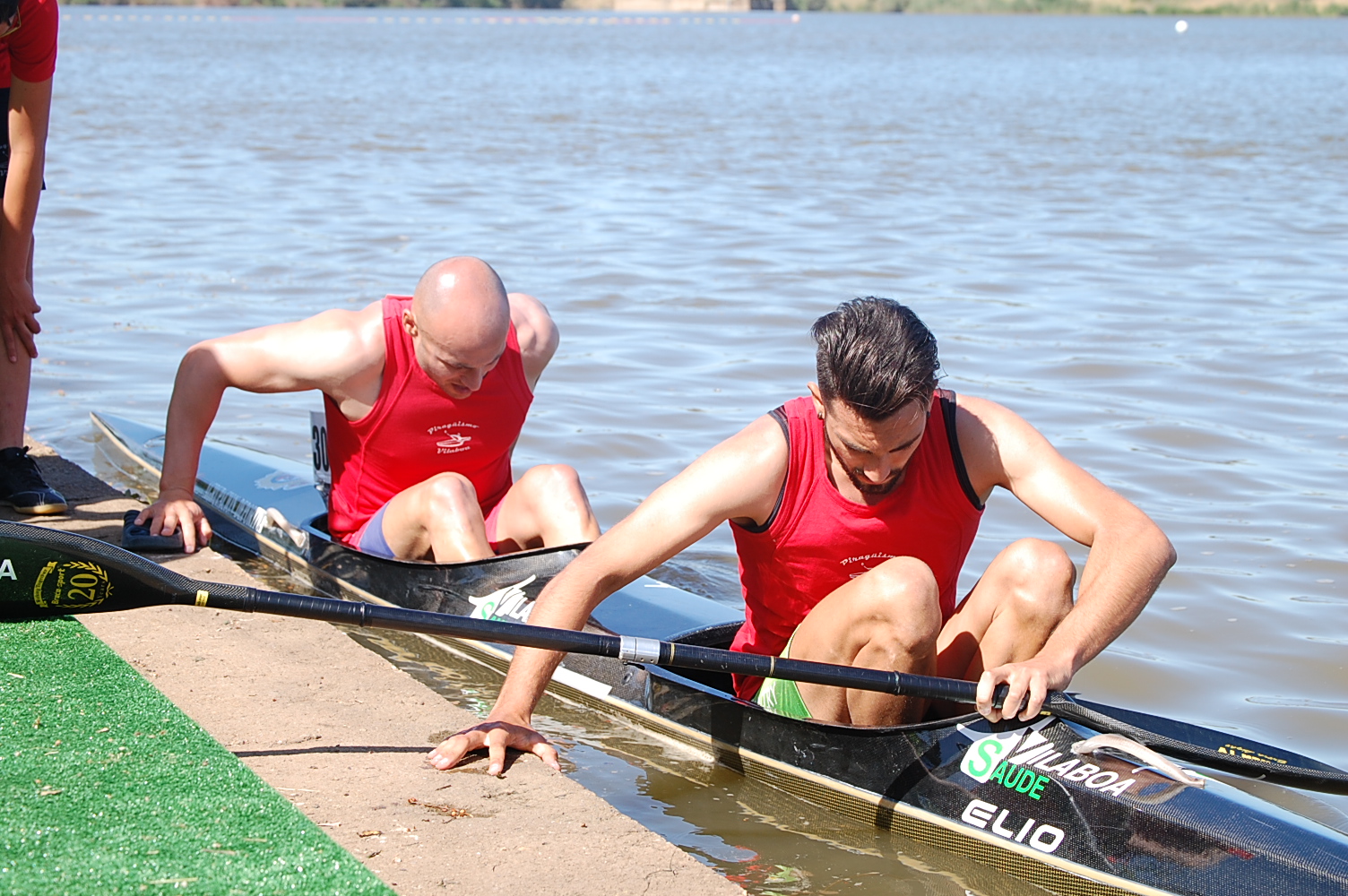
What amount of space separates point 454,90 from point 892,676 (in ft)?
87.8

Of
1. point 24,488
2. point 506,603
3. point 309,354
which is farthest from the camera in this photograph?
point 24,488

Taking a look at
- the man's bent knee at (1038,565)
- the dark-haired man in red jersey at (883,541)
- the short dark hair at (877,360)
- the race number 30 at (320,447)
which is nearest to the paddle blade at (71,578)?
the dark-haired man in red jersey at (883,541)

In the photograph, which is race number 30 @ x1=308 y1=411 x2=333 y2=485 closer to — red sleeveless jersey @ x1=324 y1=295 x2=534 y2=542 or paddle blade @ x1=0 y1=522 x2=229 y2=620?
red sleeveless jersey @ x1=324 y1=295 x2=534 y2=542

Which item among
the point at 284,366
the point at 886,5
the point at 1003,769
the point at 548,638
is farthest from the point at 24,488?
the point at 886,5

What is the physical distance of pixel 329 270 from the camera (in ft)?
36.7

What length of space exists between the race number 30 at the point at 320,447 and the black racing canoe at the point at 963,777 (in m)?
0.63

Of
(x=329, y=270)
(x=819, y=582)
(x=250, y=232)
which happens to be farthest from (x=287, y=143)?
(x=819, y=582)

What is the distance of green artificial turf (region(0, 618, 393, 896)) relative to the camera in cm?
265

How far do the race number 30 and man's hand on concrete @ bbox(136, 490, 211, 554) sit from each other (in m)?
0.51

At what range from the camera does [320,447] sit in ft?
17.2

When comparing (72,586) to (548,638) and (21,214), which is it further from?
(21,214)

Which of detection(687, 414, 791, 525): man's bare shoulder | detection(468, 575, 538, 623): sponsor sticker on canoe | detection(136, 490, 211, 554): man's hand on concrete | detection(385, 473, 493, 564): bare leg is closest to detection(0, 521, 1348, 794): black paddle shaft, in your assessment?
detection(687, 414, 791, 525): man's bare shoulder

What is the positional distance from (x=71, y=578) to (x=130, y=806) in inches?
31.4

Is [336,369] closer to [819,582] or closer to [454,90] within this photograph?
[819,582]
